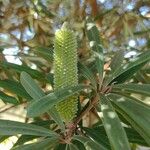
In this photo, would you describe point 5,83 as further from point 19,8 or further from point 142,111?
point 19,8

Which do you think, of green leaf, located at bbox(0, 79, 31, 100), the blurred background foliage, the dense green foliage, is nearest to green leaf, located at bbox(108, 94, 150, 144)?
the dense green foliage

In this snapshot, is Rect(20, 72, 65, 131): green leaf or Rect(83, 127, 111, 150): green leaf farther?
Rect(83, 127, 111, 150): green leaf

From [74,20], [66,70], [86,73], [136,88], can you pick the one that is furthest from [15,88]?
[74,20]

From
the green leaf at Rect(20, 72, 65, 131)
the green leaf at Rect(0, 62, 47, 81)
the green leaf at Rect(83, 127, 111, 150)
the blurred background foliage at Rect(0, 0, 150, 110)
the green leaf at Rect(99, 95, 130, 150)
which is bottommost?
the green leaf at Rect(99, 95, 130, 150)

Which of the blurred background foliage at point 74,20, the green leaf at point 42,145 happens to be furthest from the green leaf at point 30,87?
the blurred background foliage at point 74,20

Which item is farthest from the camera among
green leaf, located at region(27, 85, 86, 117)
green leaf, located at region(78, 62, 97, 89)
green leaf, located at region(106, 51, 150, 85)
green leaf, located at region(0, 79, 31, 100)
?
green leaf, located at region(0, 79, 31, 100)

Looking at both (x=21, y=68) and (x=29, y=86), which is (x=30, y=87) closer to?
(x=29, y=86)

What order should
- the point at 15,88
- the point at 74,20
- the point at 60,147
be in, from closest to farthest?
the point at 60,147 < the point at 15,88 < the point at 74,20

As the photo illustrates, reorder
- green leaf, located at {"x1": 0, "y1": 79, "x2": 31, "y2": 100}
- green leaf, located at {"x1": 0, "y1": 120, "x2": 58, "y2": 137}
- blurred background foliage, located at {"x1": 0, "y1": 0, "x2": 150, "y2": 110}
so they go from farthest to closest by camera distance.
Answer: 1. blurred background foliage, located at {"x1": 0, "y1": 0, "x2": 150, "y2": 110}
2. green leaf, located at {"x1": 0, "y1": 79, "x2": 31, "y2": 100}
3. green leaf, located at {"x1": 0, "y1": 120, "x2": 58, "y2": 137}

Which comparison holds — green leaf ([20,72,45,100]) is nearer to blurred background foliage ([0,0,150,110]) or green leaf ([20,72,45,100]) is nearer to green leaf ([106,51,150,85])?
green leaf ([106,51,150,85])
